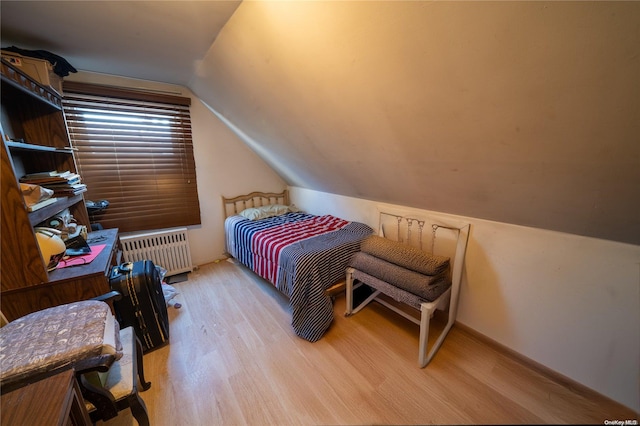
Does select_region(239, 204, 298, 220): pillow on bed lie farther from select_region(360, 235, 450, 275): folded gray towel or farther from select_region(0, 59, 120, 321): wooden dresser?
select_region(360, 235, 450, 275): folded gray towel

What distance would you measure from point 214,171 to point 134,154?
2.70 ft

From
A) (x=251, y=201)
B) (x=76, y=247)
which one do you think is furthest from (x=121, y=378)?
(x=251, y=201)

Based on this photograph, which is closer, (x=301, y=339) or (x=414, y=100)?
(x=414, y=100)

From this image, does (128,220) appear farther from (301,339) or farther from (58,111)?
(301,339)

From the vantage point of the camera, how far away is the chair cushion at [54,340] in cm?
90

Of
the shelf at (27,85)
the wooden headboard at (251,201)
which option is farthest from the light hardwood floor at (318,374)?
the shelf at (27,85)

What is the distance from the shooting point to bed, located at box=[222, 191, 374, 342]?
6.09 feet

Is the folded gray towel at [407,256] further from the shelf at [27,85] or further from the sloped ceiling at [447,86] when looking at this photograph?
the shelf at [27,85]

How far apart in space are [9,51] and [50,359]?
1839 millimetres

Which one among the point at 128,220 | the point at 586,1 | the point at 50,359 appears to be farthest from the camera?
the point at 128,220

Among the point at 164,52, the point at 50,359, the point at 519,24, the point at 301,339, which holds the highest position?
the point at 164,52

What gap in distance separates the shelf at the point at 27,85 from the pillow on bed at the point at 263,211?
1846 millimetres

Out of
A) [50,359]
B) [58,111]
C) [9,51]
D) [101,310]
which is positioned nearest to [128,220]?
[58,111]

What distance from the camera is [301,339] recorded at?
1.86m
